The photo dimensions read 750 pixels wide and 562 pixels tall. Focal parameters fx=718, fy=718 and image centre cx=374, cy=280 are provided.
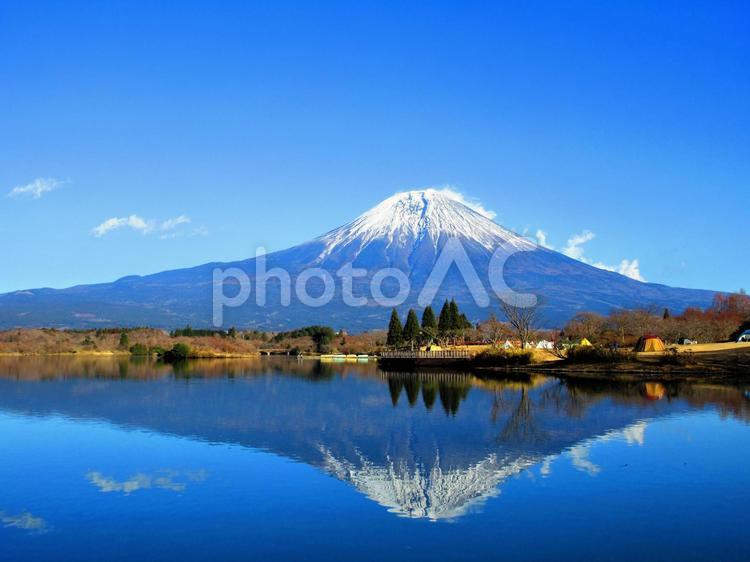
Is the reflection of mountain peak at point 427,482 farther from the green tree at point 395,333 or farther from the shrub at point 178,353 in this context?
the shrub at point 178,353

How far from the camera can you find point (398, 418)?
2370cm

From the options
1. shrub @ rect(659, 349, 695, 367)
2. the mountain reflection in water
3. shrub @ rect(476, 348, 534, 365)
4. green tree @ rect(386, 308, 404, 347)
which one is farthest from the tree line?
the mountain reflection in water

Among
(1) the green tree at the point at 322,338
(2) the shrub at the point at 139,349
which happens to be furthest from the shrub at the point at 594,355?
(2) the shrub at the point at 139,349

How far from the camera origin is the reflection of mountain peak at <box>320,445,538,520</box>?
484 inches

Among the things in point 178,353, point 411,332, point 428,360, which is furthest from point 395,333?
point 178,353

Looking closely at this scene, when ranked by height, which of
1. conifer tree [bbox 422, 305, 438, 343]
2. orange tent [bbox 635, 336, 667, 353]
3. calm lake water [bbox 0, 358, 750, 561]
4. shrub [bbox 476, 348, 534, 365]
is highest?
conifer tree [bbox 422, 305, 438, 343]

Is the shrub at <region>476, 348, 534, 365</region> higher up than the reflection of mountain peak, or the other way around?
the shrub at <region>476, 348, 534, 365</region>

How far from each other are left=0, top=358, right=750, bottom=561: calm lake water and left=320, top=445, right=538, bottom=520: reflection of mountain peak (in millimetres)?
56

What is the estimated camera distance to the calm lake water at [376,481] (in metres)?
10.3

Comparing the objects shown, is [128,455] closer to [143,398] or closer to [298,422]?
[298,422]

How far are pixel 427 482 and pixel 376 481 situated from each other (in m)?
0.99

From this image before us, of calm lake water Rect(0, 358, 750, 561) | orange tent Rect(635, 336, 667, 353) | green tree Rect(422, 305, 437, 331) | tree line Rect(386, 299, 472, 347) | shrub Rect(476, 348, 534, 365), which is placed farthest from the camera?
green tree Rect(422, 305, 437, 331)

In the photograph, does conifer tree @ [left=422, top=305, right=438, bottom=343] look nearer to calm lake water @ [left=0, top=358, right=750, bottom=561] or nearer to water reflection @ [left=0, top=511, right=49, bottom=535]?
calm lake water @ [left=0, top=358, right=750, bottom=561]

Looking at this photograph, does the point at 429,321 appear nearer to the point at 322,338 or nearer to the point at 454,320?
the point at 454,320
